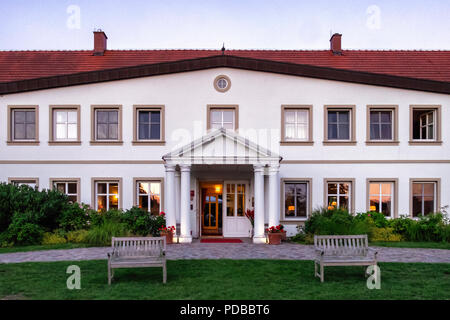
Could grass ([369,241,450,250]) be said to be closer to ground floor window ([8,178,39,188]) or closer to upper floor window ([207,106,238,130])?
upper floor window ([207,106,238,130])

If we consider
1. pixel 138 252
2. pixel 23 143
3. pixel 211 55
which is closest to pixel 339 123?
pixel 211 55

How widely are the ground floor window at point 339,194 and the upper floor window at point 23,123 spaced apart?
12437mm

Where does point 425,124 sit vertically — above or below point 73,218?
above

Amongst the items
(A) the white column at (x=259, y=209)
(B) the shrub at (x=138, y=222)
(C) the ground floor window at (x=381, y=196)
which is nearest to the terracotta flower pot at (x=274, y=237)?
(A) the white column at (x=259, y=209)

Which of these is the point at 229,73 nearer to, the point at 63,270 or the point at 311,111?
the point at 311,111

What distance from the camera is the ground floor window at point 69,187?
48.6 feet

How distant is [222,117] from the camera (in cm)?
1485

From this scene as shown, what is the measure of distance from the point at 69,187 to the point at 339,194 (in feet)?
36.6

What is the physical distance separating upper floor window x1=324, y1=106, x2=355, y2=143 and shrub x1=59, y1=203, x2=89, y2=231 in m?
10.1

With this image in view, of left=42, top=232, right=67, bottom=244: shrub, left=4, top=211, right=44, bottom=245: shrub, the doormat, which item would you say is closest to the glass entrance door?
the doormat

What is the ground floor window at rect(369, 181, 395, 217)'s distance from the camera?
585 inches

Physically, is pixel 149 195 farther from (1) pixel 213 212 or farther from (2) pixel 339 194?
(2) pixel 339 194

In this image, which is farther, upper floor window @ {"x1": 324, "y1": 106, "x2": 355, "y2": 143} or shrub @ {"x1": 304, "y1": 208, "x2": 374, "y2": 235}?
upper floor window @ {"x1": 324, "y1": 106, "x2": 355, "y2": 143}

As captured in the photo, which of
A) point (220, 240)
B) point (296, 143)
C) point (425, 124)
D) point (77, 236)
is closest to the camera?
point (77, 236)
